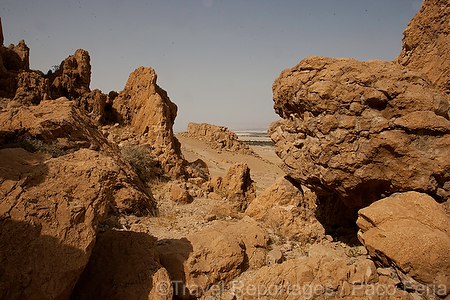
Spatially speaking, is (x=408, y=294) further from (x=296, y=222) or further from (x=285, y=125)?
(x=285, y=125)

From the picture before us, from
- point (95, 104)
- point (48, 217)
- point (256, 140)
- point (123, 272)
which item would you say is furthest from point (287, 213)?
point (256, 140)

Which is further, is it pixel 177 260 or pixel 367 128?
pixel 367 128

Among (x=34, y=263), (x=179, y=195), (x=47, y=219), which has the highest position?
(x=179, y=195)

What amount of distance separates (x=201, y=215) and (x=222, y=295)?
307cm

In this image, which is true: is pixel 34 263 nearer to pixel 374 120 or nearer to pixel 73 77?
pixel 374 120

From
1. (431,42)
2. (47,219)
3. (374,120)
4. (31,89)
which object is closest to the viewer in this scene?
(47,219)

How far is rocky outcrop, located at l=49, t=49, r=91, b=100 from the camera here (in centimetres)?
1430

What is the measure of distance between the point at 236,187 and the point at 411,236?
6.07 m

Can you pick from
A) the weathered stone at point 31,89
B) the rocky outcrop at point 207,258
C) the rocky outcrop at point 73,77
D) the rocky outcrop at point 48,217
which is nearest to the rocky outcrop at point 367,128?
the rocky outcrop at point 207,258

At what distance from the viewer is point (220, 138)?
105ft

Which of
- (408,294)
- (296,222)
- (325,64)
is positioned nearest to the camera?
(408,294)

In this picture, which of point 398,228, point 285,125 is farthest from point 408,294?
point 285,125

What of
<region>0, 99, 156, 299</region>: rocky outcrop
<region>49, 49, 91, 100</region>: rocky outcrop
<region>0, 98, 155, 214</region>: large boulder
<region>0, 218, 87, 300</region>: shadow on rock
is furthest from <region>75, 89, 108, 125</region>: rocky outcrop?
<region>0, 218, 87, 300</region>: shadow on rock

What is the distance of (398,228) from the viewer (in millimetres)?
3840
